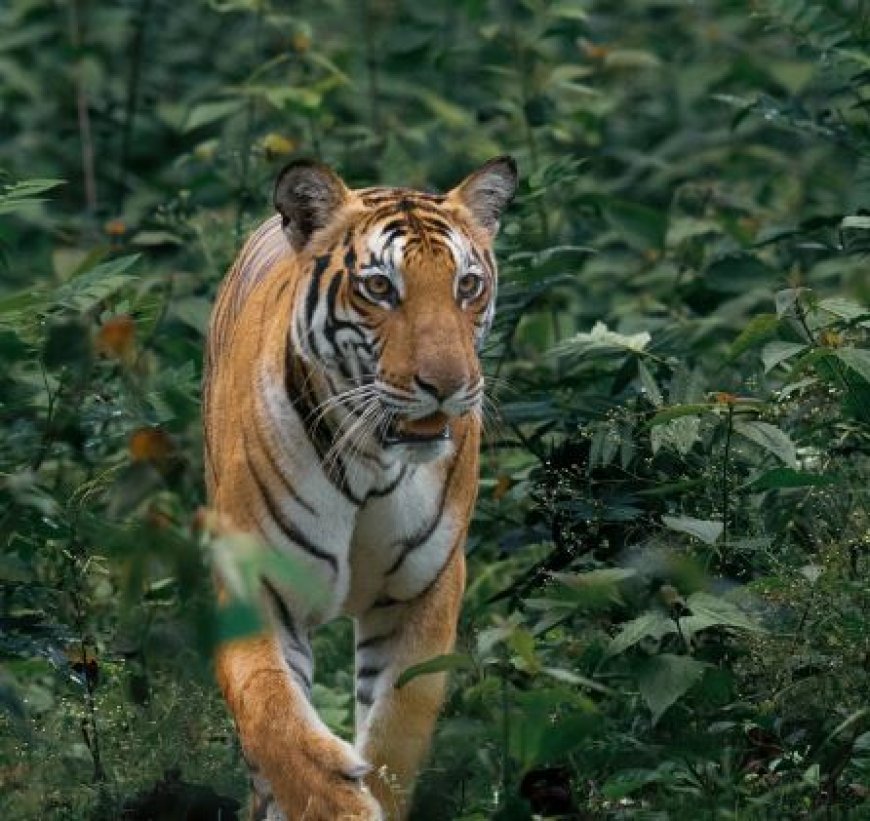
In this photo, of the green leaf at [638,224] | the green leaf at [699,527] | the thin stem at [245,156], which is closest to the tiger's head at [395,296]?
the green leaf at [699,527]

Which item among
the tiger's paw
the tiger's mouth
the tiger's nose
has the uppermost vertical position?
the tiger's nose

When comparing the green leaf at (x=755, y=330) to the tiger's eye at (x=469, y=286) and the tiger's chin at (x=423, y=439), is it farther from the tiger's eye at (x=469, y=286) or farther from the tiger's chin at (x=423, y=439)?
the tiger's chin at (x=423, y=439)

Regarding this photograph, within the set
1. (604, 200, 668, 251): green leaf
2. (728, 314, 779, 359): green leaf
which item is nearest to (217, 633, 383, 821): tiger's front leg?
(728, 314, 779, 359): green leaf

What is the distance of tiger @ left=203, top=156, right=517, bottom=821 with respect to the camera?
16.6 feet

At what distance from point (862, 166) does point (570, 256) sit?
0.87m

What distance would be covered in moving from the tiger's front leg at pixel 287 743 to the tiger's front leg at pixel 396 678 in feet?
0.57

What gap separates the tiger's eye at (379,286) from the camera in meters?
5.22

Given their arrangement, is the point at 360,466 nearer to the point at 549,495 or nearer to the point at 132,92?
the point at 549,495

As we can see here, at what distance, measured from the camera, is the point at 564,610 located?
508 cm

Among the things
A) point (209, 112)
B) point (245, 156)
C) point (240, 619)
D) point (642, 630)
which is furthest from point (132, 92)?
point (240, 619)

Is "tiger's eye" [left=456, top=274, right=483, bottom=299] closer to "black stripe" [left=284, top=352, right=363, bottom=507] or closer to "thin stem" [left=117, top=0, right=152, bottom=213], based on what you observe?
"black stripe" [left=284, top=352, right=363, bottom=507]

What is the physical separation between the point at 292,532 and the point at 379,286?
0.54 metres

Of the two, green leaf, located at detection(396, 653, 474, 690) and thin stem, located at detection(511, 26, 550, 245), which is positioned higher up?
green leaf, located at detection(396, 653, 474, 690)

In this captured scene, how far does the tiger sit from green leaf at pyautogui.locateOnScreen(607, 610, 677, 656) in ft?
1.65
